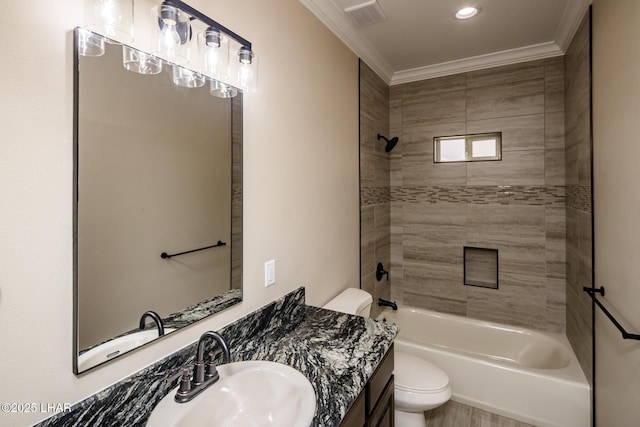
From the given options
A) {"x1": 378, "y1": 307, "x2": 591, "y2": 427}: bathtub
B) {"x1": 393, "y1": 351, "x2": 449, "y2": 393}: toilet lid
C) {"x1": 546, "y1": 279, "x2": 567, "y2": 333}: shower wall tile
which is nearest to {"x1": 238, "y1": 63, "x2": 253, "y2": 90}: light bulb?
{"x1": 393, "y1": 351, "x2": 449, "y2": 393}: toilet lid

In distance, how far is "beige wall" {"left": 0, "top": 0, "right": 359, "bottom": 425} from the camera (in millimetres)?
716

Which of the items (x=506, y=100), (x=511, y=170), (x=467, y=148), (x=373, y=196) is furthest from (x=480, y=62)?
(x=373, y=196)

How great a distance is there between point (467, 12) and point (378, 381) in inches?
88.8

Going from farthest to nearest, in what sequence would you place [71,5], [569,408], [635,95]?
[569,408] → [635,95] → [71,5]

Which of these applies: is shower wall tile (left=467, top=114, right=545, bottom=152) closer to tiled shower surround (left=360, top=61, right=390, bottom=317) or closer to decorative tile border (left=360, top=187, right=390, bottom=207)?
tiled shower surround (left=360, top=61, right=390, bottom=317)

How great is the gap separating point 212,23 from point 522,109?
2.60m

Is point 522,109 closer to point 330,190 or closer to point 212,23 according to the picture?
point 330,190

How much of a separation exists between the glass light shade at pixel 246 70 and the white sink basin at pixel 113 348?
3.16 ft

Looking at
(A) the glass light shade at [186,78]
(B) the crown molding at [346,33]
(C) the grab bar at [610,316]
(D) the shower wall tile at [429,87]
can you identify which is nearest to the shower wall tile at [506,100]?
(D) the shower wall tile at [429,87]

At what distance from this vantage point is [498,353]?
272cm

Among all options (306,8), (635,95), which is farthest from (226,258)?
(635,95)

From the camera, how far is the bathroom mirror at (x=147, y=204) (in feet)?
2.81

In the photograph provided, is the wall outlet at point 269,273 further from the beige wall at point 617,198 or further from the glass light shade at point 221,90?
the beige wall at point 617,198

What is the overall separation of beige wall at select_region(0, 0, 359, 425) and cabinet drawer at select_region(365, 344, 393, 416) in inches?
23.2
